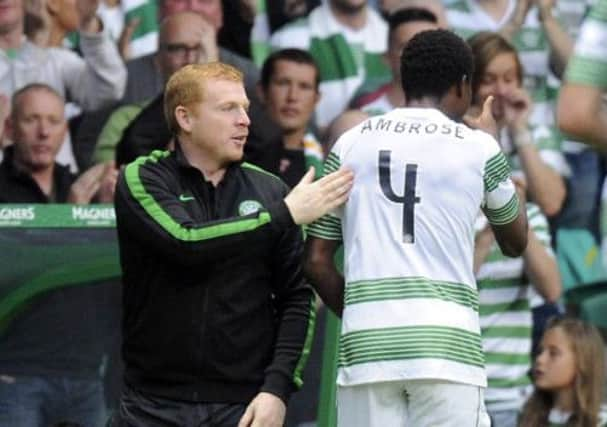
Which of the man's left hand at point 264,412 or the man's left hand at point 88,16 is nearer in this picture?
the man's left hand at point 264,412

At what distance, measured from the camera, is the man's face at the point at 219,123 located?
16.8 feet

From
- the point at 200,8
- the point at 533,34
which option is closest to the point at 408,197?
the point at 200,8

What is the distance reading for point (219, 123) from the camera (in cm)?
511

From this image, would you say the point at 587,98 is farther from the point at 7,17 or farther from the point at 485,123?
the point at 7,17

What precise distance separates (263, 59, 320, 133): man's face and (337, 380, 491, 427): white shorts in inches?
161

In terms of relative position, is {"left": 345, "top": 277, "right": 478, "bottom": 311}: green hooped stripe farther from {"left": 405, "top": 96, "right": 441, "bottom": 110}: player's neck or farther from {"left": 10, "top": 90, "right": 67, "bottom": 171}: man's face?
{"left": 10, "top": 90, "right": 67, "bottom": 171}: man's face

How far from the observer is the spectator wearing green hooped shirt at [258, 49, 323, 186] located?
870cm

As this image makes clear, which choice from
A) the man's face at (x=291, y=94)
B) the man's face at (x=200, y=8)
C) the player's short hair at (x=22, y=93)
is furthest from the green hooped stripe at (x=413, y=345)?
the man's face at (x=200, y=8)

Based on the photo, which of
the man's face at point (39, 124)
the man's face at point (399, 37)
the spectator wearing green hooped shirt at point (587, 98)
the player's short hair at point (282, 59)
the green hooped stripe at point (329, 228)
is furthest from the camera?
the man's face at point (399, 37)

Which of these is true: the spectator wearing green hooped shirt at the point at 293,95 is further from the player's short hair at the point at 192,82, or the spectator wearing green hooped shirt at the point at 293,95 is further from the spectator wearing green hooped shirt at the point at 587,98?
the spectator wearing green hooped shirt at the point at 587,98

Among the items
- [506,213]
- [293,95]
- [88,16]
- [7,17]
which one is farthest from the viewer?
[293,95]

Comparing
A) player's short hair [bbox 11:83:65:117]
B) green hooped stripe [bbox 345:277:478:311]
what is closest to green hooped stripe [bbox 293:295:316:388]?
green hooped stripe [bbox 345:277:478:311]

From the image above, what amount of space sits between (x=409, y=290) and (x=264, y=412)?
0.62 meters

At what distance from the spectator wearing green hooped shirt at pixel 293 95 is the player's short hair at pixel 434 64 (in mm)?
3751
